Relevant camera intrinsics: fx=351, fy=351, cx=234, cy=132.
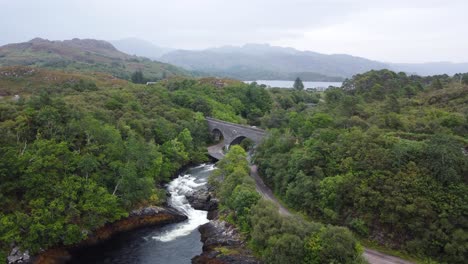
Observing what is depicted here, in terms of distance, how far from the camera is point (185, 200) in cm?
5516

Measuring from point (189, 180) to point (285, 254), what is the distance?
33.6 meters

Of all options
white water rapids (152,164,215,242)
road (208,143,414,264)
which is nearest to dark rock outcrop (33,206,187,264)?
white water rapids (152,164,215,242)

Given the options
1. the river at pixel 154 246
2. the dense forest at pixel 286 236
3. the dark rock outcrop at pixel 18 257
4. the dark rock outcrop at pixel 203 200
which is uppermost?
the dense forest at pixel 286 236

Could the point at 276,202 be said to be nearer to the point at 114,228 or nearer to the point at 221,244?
the point at 221,244

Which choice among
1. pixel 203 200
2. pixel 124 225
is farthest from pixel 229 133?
pixel 124 225

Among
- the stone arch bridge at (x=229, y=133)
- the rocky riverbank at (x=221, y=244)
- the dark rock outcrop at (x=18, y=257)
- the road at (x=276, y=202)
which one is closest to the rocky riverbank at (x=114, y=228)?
the dark rock outcrop at (x=18, y=257)

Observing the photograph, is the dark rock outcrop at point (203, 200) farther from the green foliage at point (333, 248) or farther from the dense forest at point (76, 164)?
the green foliage at point (333, 248)

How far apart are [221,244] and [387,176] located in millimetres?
21082

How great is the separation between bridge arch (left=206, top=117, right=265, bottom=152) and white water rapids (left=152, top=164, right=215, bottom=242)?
10160mm

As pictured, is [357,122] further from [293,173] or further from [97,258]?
[97,258]

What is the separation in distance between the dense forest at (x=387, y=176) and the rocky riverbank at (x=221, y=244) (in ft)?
32.4

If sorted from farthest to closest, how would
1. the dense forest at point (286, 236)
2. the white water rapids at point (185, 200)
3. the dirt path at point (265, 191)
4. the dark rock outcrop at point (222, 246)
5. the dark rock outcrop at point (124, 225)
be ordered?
1. the dirt path at point (265, 191)
2. the white water rapids at point (185, 200)
3. the dark rock outcrop at point (124, 225)
4. the dark rock outcrop at point (222, 246)
5. the dense forest at point (286, 236)

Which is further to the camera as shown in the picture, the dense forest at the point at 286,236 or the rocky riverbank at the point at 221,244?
the rocky riverbank at the point at 221,244

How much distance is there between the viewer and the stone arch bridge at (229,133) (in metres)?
73.9
